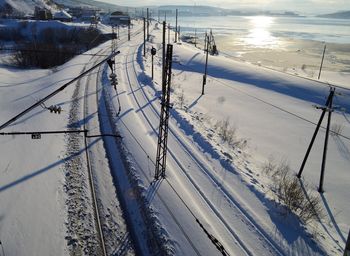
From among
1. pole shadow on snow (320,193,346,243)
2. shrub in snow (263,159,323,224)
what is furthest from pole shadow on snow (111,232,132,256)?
pole shadow on snow (320,193,346,243)

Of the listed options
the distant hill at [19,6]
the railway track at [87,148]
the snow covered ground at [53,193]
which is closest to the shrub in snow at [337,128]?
the snow covered ground at [53,193]

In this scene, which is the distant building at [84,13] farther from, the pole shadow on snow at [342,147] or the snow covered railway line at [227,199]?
the snow covered railway line at [227,199]

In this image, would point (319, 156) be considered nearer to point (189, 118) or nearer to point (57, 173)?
point (189, 118)

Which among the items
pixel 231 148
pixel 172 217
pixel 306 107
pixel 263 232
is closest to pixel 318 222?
pixel 263 232

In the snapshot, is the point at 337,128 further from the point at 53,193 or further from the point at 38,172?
the point at 38,172

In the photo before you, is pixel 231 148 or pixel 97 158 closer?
pixel 97 158

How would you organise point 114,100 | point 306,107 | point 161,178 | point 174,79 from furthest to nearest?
1. point 174,79
2. point 306,107
3. point 114,100
4. point 161,178
